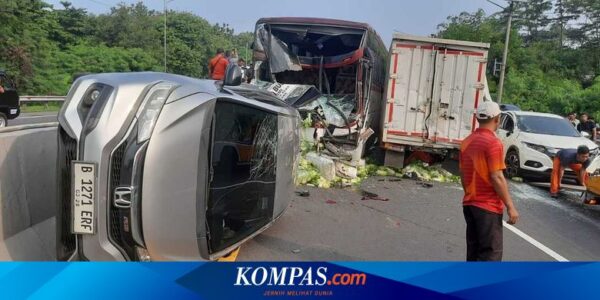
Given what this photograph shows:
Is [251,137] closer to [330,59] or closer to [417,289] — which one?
[417,289]

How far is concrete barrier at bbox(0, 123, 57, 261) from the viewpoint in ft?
11.1

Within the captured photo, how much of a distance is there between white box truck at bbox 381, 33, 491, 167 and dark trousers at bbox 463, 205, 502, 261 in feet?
21.4

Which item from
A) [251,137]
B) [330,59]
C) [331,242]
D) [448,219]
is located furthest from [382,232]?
[330,59]

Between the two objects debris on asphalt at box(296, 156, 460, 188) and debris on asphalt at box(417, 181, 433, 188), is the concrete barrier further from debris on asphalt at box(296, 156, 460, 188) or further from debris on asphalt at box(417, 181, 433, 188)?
debris on asphalt at box(417, 181, 433, 188)

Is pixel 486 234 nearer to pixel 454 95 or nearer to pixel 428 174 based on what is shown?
pixel 428 174

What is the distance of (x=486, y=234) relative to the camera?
3617 mm

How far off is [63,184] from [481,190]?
2825 millimetres

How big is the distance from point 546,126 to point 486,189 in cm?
882

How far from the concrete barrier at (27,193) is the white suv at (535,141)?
9305mm

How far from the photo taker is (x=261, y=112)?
388 centimetres

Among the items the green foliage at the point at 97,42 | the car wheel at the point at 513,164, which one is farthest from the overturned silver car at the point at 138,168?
the car wheel at the point at 513,164

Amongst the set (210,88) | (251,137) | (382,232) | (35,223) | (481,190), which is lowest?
(382,232)

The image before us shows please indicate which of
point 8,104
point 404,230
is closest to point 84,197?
point 404,230

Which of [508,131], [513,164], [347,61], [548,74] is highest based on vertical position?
[548,74]
